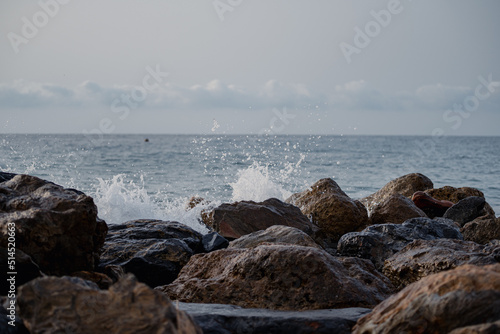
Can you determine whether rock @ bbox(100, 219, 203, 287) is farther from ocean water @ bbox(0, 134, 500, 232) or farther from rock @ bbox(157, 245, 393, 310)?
ocean water @ bbox(0, 134, 500, 232)

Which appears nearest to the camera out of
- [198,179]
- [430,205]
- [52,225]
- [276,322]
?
[276,322]

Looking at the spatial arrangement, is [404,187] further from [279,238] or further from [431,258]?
[431,258]

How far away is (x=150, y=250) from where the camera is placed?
15.3 ft

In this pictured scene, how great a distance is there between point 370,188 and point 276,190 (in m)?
7.15

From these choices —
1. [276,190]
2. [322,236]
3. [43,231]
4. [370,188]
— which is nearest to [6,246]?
[43,231]

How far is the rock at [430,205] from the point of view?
9.05 m

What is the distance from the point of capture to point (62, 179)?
722 inches

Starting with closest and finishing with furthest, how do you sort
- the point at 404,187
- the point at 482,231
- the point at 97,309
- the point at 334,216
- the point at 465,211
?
the point at 97,309 → the point at 482,231 → the point at 334,216 → the point at 465,211 → the point at 404,187

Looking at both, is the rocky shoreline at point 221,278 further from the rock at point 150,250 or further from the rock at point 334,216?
the rock at point 334,216

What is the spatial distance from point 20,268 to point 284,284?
1.58 metres

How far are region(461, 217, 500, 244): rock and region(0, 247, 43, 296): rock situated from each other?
5.30m

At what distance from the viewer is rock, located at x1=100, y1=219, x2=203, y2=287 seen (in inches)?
178

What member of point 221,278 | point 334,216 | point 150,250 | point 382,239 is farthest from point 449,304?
point 334,216

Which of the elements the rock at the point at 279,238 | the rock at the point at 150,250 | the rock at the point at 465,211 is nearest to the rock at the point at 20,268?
the rock at the point at 150,250
